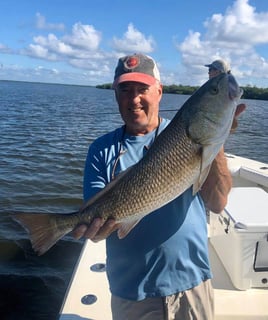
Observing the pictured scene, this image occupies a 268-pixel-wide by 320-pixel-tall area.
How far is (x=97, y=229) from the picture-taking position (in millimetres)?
2412

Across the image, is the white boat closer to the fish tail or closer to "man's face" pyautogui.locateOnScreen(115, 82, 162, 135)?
the fish tail

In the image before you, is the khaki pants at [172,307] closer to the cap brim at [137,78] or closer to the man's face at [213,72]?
the cap brim at [137,78]

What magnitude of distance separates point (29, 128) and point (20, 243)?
16362 millimetres

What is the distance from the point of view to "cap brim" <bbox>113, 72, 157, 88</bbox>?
105 inches

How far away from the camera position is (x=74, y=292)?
3785 millimetres

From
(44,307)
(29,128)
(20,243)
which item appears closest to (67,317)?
(44,307)

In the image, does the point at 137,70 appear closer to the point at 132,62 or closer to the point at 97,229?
the point at 132,62

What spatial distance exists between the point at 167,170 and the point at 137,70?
77 centimetres

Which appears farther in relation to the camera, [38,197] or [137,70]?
[38,197]

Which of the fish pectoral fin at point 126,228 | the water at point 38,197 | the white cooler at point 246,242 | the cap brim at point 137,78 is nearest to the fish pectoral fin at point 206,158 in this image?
the fish pectoral fin at point 126,228

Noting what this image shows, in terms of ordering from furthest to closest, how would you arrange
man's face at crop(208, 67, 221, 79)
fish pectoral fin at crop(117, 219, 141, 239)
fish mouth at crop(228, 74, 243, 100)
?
man's face at crop(208, 67, 221, 79) → fish pectoral fin at crop(117, 219, 141, 239) → fish mouth at crop(228, 74, 243, 100)

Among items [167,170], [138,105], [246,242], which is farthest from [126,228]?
[246,242]

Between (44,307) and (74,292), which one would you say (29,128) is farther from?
(74,292)

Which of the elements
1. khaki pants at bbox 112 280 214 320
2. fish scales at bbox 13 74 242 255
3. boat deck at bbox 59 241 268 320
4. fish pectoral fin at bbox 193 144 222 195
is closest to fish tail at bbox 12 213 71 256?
fish scales at bbox 13 74 242 255
